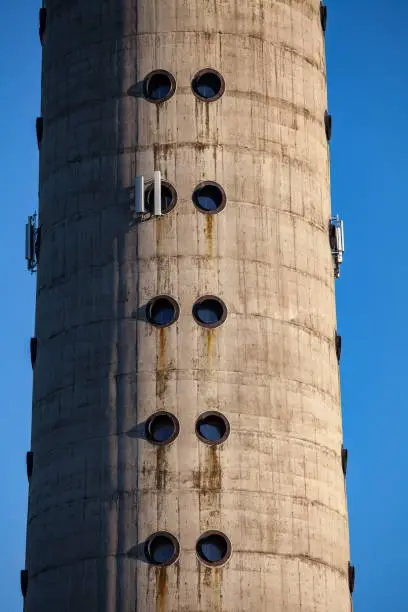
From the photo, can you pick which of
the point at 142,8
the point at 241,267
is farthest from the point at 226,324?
the point at 142,8

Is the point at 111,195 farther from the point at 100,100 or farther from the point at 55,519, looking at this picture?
the point at 55,519

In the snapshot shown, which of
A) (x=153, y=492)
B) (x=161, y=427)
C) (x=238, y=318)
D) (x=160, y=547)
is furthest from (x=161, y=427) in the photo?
(x=238, y=318)

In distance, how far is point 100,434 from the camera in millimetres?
65188

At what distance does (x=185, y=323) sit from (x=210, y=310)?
962 millimetres

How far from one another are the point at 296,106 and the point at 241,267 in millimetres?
6706

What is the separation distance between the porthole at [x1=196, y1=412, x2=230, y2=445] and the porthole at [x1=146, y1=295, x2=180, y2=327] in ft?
11.1

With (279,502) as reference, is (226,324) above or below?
above

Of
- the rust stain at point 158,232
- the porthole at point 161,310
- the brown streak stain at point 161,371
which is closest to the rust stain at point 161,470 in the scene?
the brown streak stain at point 161,371

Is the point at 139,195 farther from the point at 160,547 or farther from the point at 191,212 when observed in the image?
the point at 160,547

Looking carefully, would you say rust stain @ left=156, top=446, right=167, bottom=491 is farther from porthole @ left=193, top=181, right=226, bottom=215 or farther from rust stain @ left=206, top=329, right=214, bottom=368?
porthole @ left=193, top=181, right=226, bottom=215

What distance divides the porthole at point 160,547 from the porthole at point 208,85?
1462cm

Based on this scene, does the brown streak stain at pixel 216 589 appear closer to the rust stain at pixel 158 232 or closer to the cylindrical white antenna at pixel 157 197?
the rust stain at pixel 158 232

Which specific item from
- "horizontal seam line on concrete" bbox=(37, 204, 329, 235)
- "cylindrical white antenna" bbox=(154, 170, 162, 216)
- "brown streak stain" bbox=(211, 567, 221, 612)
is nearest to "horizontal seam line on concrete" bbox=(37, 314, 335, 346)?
"horizontal seam line on concrete" bbox=(37, 204, 329, 235)

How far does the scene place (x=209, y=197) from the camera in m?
→ 67.0
